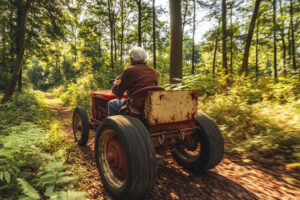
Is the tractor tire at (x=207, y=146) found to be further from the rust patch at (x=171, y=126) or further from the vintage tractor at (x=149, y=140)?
the rust patch at (x=171, y=126)

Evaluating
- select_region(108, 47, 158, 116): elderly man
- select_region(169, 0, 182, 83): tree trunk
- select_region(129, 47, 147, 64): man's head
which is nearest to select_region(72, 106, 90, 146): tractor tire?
select_region(108, 47, 158, 116): elderly man

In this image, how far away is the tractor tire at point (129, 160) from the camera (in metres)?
1.66

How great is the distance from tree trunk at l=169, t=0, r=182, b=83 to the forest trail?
3.15 meters

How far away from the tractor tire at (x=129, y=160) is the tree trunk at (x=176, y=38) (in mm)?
3488

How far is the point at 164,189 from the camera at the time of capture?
6.91 feet

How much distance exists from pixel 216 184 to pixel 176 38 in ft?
14.6

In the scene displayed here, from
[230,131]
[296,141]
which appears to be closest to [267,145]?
[296,141]

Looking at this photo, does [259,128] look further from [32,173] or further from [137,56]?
[32,173]

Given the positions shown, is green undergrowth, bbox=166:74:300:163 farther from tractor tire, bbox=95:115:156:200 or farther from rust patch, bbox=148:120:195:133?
tractor tire, bbox=95:115:156:200

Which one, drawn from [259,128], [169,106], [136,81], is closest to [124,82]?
[136,81]

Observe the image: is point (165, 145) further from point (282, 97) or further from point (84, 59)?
point (84, 59)

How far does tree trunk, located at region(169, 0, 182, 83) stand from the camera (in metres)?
5.18

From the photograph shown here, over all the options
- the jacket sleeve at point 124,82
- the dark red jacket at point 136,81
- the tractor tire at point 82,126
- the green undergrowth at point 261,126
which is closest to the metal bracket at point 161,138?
the dark red jacket at point 136,81

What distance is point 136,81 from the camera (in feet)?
7.51
